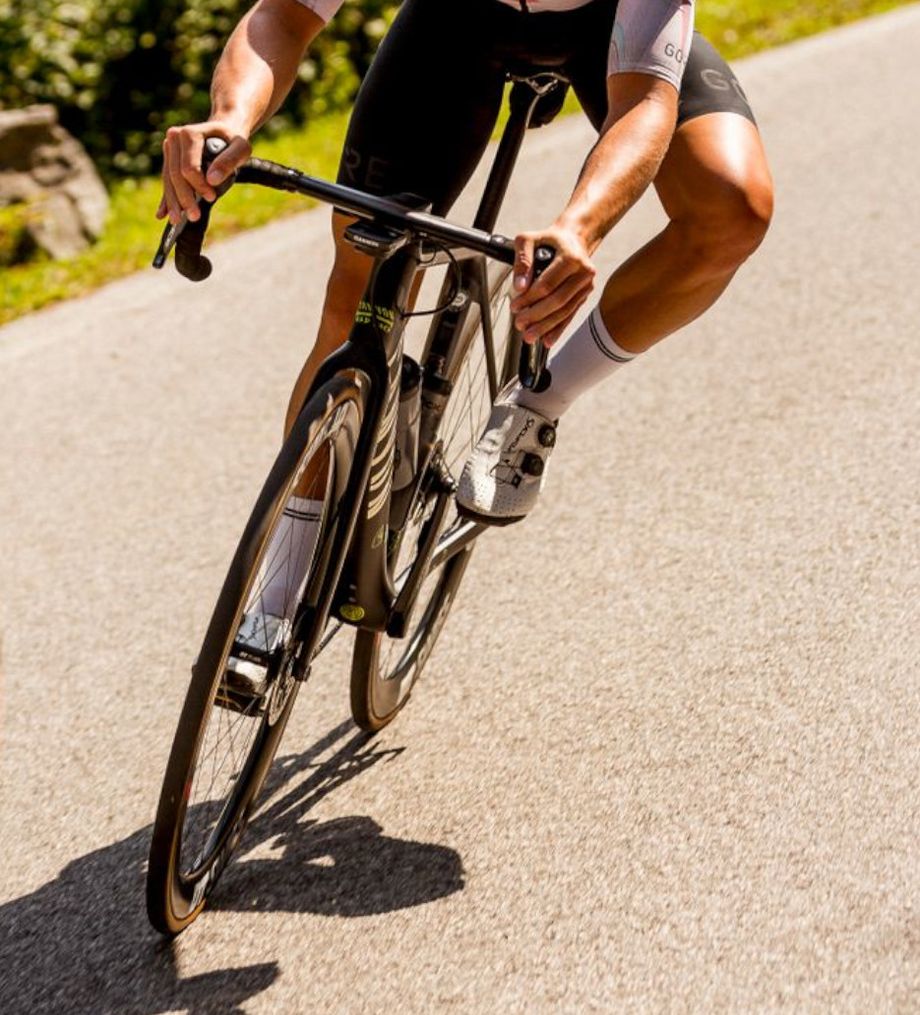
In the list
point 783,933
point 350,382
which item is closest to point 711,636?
point 783,933

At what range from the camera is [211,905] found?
3.11 metres

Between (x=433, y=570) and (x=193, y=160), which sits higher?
(x=193, y=160)

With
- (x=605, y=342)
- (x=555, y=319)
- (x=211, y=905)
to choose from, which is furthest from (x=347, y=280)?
(x=211, y=905)

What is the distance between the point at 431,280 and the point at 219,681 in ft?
12.1

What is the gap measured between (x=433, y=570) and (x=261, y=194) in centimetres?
443

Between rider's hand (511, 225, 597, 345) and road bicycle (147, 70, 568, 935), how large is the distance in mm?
23

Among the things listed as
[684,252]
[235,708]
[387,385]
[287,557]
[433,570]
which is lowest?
[433,570]

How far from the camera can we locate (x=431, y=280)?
6.21 m

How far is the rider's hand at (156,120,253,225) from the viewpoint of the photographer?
258cm

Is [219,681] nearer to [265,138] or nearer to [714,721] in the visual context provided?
[714,721]

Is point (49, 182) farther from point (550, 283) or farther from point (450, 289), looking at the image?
point (550, 283)

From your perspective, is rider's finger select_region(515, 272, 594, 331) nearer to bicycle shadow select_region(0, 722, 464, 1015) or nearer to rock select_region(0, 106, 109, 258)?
bicycle shadow select_region(0, 722, 464, 1015)

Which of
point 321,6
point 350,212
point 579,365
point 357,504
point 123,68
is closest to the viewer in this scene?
point 350,212


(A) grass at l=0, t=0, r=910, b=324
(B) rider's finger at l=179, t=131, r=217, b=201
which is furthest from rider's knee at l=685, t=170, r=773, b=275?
(A) grass at l=0, t=0, r=910, b=324
